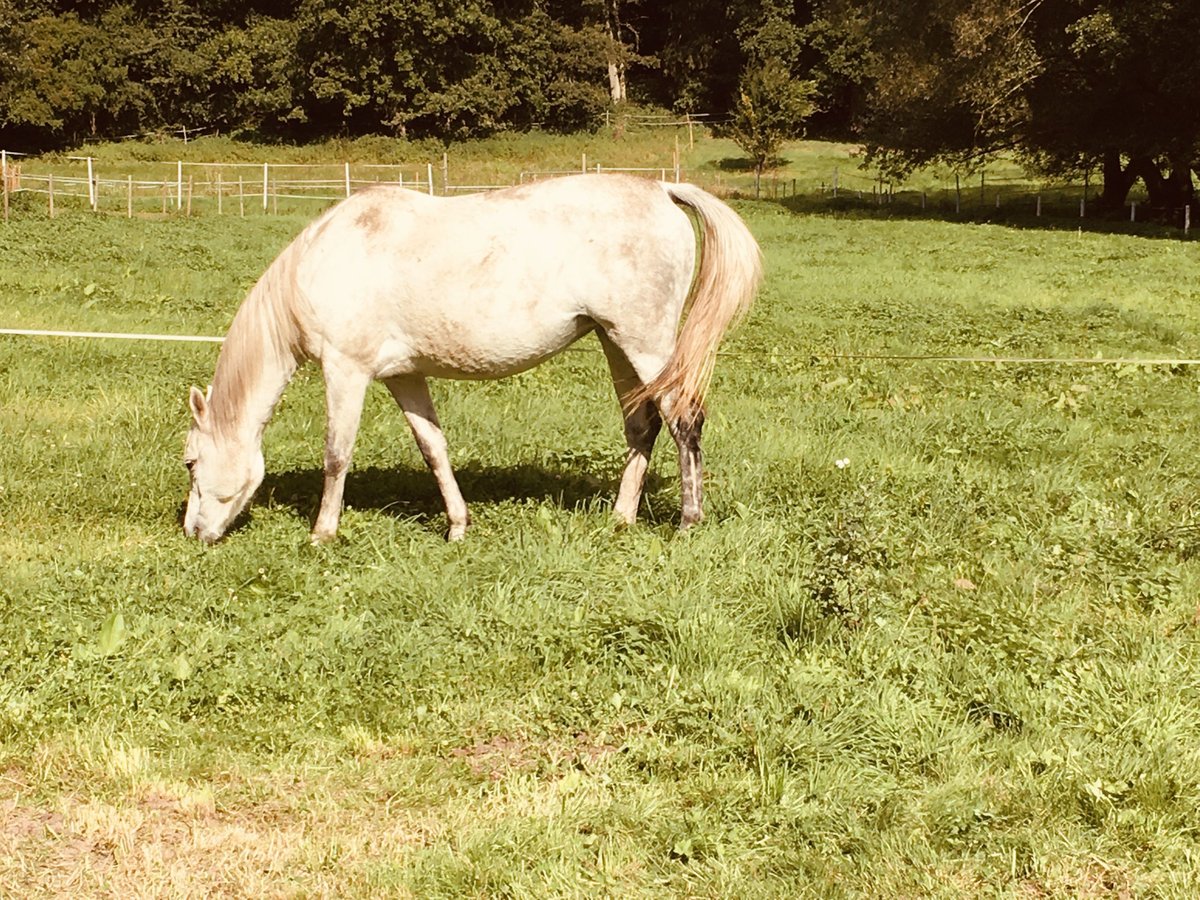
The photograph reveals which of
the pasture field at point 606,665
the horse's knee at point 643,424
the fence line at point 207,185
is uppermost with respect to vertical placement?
the fence line at point 207,185

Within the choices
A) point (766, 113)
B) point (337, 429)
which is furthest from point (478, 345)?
point (766, 113)

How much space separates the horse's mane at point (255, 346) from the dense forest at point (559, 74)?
104ft

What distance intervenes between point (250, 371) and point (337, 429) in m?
0.59

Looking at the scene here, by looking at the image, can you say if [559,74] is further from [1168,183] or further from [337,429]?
[337,429]

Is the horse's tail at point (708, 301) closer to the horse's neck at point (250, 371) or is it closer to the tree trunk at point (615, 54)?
the horse's neck at point (250, 371)

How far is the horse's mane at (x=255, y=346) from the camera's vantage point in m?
6.77

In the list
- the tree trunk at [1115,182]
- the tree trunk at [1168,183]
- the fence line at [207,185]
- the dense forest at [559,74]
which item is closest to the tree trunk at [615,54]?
the dense forest at [559,74]

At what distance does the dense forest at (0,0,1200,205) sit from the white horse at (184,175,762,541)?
1211 inches

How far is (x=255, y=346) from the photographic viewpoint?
22.3 feet

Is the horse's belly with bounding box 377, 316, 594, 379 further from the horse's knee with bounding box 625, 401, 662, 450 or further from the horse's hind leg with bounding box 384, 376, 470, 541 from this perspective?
the horse's knee with bounding box 625, 401, 662, 450

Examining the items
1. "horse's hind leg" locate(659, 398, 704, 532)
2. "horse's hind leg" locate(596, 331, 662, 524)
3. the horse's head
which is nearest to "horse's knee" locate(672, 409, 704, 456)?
"horse's hind leg" locate(659, 398, 704, 532)

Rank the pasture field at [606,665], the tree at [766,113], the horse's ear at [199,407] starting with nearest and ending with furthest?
1. the pasture field at [606,665]
2. the horse's ear at [199,407]
3. the tree at [766,113]

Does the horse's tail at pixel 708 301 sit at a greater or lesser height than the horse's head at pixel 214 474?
greater

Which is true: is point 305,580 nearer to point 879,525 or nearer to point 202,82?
point 879,525
